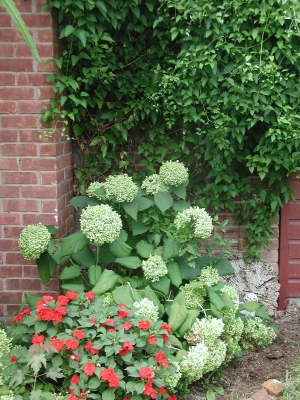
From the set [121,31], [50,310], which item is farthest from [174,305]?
[121,31]

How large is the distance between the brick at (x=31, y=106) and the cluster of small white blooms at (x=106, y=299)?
131 centimetres

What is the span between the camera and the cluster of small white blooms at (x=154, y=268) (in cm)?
263

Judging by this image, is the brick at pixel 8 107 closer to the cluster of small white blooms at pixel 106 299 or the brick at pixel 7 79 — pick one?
the brick at pixel 7 79

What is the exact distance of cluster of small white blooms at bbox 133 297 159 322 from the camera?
235cm

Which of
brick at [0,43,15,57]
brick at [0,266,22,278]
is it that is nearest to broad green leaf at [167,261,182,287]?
brick at [0,266,22,278]

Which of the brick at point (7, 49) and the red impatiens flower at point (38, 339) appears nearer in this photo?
the red impatiens flower at point (38, 339)

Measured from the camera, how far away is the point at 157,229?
2943 millimetres

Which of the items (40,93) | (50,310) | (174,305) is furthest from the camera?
(40,93)

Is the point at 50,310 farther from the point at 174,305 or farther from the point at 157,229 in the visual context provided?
the point at 157,229

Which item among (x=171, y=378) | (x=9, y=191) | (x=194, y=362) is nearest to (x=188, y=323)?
(x=194, y=362)

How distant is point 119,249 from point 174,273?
1.26 ft

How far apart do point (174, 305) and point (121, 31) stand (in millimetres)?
2021

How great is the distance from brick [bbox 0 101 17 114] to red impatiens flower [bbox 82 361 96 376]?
1.75 meters

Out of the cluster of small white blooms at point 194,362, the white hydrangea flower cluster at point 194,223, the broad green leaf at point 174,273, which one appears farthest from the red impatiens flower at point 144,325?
the white hydrangea flower cluster at point 194,223
